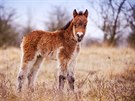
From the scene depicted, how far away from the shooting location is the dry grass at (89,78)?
9242 millimetres

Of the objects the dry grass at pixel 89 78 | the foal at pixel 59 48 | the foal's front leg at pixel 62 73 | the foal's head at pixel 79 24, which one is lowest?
the dry grass at pixel 89 78

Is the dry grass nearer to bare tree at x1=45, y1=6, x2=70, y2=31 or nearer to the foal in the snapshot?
the foal

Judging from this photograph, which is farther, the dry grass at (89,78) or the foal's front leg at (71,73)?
the foal's front leg at (71,73)

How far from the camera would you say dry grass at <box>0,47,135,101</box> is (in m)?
9.24

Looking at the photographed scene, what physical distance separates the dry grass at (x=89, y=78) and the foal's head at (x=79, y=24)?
1034 mm

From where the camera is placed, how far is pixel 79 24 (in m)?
10.9

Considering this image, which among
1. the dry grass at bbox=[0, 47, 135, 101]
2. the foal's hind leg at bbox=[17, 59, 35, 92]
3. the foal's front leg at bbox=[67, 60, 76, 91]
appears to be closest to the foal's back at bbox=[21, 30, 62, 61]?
the foal's hind leg at bbox=[17, 59, 35, 92]

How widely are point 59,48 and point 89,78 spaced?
8.49ft

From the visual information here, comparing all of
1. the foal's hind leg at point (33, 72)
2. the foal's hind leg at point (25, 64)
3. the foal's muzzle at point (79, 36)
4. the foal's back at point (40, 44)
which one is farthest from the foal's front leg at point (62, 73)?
the foal's hind leg at point (33, 72)

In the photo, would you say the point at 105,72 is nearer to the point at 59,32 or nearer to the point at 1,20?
the point at 59,32

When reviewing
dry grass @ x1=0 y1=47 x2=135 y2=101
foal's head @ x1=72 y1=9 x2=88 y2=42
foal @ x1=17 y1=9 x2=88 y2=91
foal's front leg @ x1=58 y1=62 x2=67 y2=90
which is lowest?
dry grass @ x1=0 y1=47 x2=135 y2=101

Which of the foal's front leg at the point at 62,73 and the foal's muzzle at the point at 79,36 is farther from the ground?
the foal's muzzle at the point at 79,36

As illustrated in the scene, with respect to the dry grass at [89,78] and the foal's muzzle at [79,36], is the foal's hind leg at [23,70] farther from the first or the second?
the foal's muzzle at [79,36]

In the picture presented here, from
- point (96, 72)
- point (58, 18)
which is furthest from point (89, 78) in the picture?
point (58, 18)
